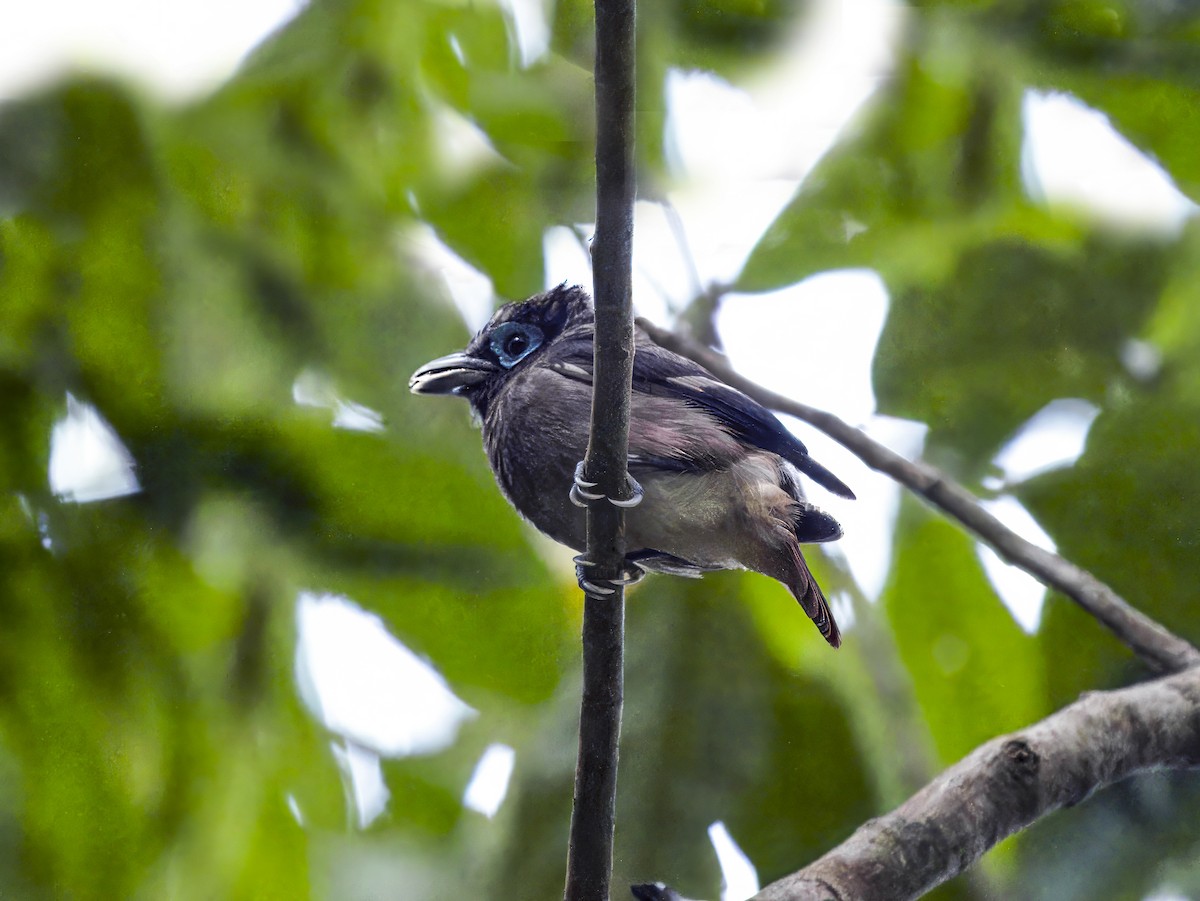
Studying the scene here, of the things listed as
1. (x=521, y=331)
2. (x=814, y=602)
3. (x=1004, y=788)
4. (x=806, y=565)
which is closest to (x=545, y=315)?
(x=521, y=331)

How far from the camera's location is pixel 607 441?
1.92m

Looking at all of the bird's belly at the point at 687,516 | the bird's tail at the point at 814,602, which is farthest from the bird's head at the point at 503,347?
the bird's tail at the point at 814,602

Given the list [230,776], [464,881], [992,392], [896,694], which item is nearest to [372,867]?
[464,881]

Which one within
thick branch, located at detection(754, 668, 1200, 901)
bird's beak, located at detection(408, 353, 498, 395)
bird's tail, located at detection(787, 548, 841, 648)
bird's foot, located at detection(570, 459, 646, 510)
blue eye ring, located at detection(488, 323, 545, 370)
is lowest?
thick branch, located at detection(754, 668, 1200, 901)

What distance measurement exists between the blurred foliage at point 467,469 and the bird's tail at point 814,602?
703 mm

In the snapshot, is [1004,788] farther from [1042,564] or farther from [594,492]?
[594,492]

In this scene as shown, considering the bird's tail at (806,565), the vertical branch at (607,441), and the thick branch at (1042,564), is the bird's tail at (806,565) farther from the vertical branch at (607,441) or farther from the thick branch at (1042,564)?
the vertical branch at (607,441)

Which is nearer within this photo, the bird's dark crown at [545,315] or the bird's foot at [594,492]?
the bird's foot at [594,492]

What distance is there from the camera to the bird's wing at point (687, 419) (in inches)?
94.7

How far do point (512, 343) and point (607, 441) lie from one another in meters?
1.07

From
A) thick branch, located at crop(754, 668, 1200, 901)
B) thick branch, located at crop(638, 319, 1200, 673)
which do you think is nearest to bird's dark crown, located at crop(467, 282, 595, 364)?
thick branch, located at crop(638, 319, 1200, 673)

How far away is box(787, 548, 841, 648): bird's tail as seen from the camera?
7.11 feet

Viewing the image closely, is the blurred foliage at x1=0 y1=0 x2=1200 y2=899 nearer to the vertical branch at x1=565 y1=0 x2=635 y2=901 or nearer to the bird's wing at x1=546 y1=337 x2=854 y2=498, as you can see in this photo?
the bird's wing at x1=546 y1=337 x2=854 y2=498

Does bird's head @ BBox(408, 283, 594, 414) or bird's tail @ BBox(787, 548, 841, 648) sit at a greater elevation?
bird's head @ BBox(408, 283, 594, 414)
